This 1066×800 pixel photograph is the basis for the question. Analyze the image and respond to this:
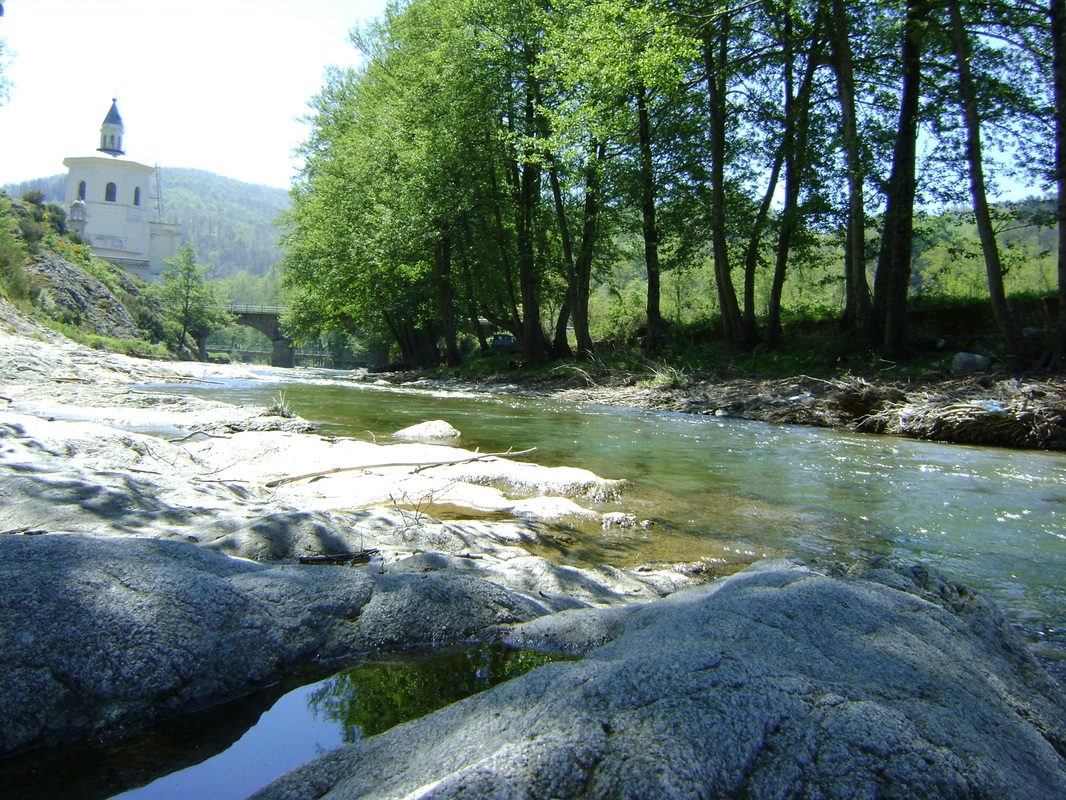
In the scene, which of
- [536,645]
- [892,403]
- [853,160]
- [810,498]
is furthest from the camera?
[853,160]

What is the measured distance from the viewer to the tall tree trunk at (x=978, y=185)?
1448 cm

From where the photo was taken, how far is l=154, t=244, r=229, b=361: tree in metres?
69.4

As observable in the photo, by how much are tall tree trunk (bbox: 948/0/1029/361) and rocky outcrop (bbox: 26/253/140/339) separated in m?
31.5

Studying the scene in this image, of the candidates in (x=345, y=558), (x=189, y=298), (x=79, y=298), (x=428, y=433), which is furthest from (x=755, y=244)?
(x=189, y=298)

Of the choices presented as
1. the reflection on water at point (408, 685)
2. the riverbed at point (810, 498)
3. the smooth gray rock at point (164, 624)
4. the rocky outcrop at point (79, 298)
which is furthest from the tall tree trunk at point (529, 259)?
the reflection on water at point (408, 685)

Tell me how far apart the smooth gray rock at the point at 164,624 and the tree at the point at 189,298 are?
7045cm

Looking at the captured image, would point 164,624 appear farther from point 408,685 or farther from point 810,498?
point 810,498

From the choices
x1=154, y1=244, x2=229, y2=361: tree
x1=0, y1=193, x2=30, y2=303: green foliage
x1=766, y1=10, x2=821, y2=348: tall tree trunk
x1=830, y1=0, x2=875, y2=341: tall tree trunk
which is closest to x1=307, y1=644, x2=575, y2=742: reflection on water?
x1=830, y1=0, x2=875, y2=341: tall tree trunk

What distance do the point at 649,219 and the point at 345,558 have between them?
20.9 metres

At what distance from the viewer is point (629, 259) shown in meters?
29.7

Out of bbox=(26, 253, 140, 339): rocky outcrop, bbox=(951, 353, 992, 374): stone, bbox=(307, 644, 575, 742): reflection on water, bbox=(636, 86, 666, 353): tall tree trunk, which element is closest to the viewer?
bbox=(307, 644, 575, 742): reflection on water

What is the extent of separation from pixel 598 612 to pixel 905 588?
1371 mm

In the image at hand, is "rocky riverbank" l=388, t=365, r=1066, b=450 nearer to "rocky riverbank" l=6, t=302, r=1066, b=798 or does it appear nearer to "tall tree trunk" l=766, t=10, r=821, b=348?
"tall tree trunk" l=766, t=10, r=821, b=348

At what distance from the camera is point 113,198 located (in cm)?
10425
